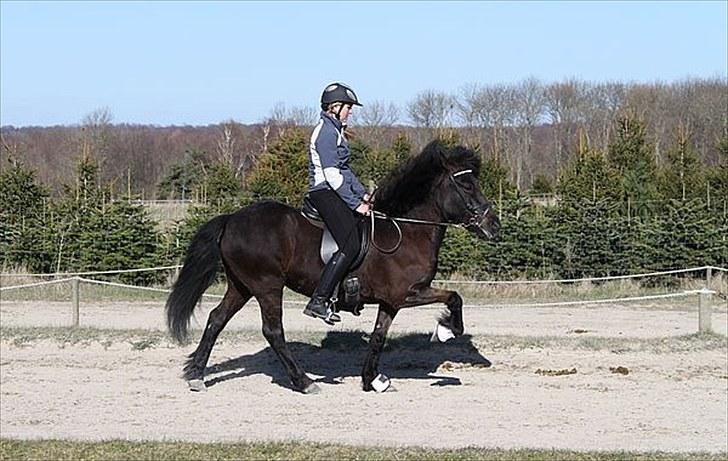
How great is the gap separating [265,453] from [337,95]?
3.77m

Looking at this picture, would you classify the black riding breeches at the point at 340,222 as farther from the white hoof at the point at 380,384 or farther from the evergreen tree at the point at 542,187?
the evergreen tree at the point at 542,187

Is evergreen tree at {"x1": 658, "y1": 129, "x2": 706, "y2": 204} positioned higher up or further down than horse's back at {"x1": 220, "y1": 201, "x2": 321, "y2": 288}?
higher up

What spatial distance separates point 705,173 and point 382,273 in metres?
21.6

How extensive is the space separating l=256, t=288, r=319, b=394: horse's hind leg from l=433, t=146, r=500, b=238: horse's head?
5.71 feet

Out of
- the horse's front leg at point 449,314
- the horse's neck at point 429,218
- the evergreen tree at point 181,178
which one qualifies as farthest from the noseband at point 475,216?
the evergreen tree at point 181,178

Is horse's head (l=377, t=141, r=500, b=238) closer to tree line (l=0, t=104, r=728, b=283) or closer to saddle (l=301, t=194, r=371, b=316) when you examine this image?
saddle (l=301, t=194, r=371, b=316)

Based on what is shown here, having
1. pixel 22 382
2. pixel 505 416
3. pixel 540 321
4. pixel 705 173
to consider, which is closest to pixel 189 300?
pixel 22 382

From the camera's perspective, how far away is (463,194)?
9.61m

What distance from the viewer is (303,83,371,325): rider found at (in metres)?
9.14

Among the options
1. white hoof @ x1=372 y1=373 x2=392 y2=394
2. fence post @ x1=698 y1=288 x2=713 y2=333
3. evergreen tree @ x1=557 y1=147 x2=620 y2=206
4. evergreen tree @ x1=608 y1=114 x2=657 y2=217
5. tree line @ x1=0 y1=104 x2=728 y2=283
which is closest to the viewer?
white hoof @ x1=372 y1=373 x2=392 y2=394

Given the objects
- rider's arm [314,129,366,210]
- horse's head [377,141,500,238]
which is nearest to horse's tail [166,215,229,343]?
rider's arm [314,129,366,210]

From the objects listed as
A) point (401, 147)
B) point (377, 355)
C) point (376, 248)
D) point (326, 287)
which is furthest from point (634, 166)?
point (326, 287)

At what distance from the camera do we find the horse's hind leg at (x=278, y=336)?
31.7ft

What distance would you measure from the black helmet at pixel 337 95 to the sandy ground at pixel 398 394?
2.65 m
